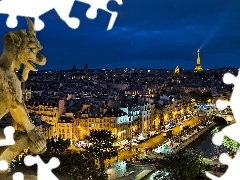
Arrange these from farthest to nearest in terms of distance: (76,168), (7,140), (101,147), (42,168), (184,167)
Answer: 1. (101,147)
2. (184,167)
3. (76,168)
4. (7,140)
5. (42,168)

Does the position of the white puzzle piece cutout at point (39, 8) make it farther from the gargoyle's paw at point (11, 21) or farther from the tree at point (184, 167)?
the tree at point (184, 167)

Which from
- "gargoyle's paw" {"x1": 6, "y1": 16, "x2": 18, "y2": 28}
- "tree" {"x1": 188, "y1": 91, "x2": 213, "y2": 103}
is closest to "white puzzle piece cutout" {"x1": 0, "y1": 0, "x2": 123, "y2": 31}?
"gargoyle's paw" {"x1": 6, "y1": 16, "x2": 18, "y2": 28}

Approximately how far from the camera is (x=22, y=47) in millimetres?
1969

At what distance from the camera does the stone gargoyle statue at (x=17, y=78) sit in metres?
1.91

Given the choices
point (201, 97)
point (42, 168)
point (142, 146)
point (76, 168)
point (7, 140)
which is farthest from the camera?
point (201, 97)

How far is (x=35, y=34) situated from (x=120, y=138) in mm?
17404

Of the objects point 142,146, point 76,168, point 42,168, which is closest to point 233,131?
point 42,168

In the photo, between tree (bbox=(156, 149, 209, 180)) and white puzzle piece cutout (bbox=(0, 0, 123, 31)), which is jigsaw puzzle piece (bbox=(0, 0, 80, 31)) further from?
tree (bbox=(156, 149, 209, 180))

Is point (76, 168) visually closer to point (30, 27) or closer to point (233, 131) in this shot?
point (30, 27)

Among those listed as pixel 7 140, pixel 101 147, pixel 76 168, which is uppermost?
pixel 7 140

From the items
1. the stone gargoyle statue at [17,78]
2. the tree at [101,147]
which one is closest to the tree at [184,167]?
the tree at [101,147]

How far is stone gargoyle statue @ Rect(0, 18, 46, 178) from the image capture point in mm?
1909

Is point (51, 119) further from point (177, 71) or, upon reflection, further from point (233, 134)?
point (177, 71)

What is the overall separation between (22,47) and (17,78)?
13 centimetres
